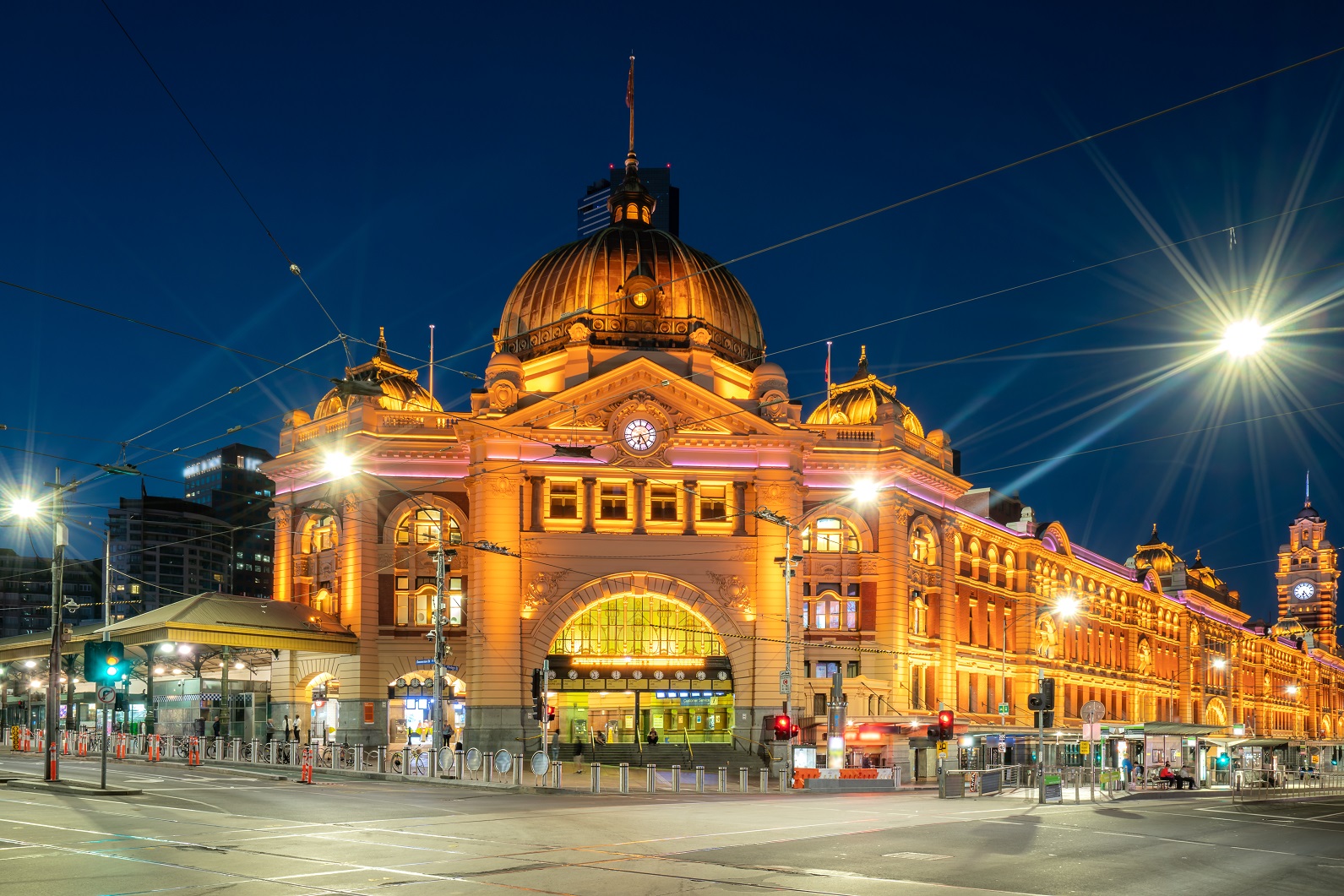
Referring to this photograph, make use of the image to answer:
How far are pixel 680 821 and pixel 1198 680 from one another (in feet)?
374

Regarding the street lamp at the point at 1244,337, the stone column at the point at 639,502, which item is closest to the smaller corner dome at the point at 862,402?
the stone column at the point at 639,502

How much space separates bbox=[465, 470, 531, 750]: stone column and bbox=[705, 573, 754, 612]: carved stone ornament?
9.65m

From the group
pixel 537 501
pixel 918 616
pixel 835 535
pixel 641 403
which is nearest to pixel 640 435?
pixel 641 403

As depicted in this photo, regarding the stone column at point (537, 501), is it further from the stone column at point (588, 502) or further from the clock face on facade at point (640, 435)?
the clock face on facade at point (640, 435)

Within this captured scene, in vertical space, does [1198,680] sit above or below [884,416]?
below

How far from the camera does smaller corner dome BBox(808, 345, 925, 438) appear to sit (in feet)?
251

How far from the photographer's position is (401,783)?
47.6m

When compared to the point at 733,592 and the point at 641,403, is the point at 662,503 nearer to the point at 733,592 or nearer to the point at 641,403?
the point at 641,403

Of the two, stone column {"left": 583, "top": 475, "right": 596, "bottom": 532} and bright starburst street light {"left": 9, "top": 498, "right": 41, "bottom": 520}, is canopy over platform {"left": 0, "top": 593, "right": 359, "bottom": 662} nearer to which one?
stone column {"left": 583, "top": 475, "right": 596, "bottom": 532}

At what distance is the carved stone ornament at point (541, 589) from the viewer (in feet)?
219

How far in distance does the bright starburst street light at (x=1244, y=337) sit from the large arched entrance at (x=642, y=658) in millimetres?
45321

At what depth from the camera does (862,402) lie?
254 ft

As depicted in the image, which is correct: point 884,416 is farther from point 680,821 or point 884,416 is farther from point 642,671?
point 680,821

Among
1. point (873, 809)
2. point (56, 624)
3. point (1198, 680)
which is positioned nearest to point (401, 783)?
point (56, 624)
